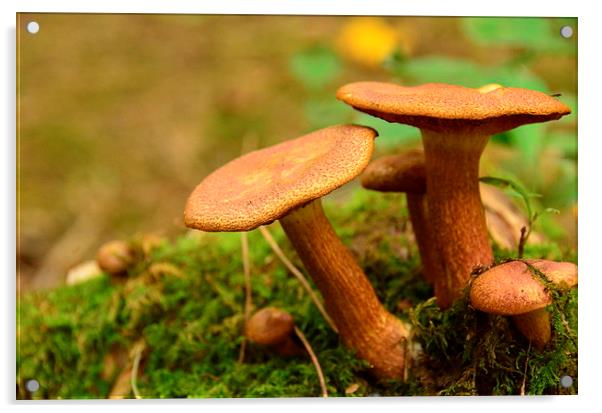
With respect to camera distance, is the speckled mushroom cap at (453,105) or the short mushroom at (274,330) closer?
the speckled mushroom cap at (453,105)

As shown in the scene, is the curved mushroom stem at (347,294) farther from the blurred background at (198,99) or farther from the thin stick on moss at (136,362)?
the thin stick on moss at (136,362)

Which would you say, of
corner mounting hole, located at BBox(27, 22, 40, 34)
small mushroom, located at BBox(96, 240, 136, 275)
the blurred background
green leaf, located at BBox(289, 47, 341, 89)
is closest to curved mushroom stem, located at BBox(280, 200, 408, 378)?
the blurred background

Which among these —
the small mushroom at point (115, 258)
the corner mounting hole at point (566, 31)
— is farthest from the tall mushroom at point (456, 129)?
the small mushroom at point (115, 258)

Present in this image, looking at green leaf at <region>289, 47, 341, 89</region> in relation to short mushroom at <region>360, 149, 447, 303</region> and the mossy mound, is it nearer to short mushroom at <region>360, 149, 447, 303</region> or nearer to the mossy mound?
the mossy mound

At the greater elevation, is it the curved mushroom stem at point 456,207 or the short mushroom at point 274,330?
the curved mushroom stem at point 456,207

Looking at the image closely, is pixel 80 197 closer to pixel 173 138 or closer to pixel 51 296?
pixel 173 138

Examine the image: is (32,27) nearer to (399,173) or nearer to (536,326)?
(399,173)
